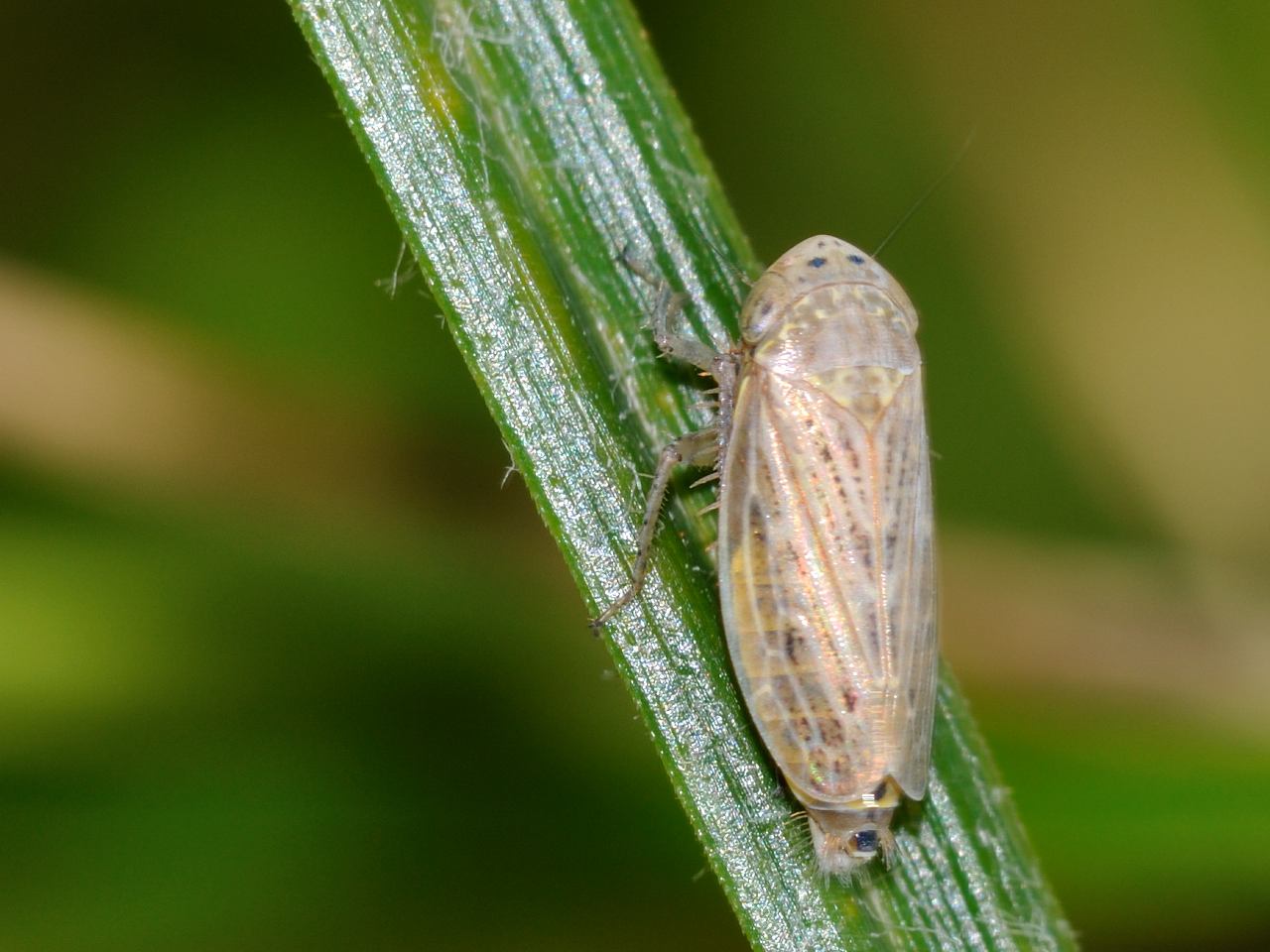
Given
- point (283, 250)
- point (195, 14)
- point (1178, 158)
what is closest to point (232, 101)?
point (195, 14)

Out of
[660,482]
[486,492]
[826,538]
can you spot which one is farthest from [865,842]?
[486,492]

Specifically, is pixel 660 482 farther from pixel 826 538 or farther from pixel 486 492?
pixel 486 492

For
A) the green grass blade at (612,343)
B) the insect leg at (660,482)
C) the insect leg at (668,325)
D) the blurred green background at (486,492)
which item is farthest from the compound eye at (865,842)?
the insect leg at (668,325)

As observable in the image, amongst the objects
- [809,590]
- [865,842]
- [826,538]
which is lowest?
[865,842]

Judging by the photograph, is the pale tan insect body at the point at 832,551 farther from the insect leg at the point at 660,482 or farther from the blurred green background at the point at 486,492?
the blurred green background at the point at 486,492

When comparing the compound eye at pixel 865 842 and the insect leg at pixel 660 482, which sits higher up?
the insect leg at pixel 660 482
